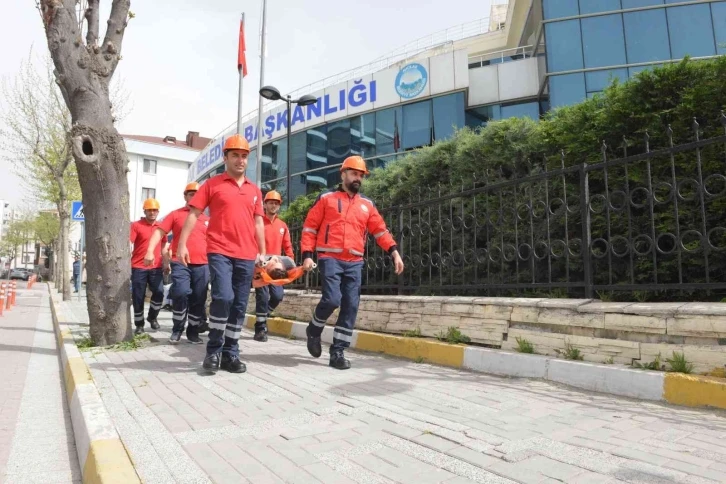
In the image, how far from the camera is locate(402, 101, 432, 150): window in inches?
846

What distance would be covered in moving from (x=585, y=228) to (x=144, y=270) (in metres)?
6.60

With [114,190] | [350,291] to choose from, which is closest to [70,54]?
[114,190]

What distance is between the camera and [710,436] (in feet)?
8.79

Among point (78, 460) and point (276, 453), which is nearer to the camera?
point (276, 453)

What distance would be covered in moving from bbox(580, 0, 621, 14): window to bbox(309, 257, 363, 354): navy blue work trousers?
1881 centimetres

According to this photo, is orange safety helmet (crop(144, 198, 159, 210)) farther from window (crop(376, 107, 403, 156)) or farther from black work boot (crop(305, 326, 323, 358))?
window (crop(376, 107, 403, 156))

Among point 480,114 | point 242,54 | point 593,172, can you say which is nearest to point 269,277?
point 593,172

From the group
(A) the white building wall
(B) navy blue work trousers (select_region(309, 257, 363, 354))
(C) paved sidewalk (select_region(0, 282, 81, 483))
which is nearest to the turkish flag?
Result: (C) paved sidewalk (select_region(0, 282, 81, 483))

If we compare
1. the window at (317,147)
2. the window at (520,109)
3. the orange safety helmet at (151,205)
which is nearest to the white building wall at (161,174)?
the window at (317,147)

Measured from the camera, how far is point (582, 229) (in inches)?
176

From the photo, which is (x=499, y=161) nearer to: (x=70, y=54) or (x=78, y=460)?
(x=78, y=460)

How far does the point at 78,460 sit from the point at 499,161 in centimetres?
496

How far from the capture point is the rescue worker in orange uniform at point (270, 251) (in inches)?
275

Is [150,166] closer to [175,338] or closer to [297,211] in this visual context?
[297,211]
